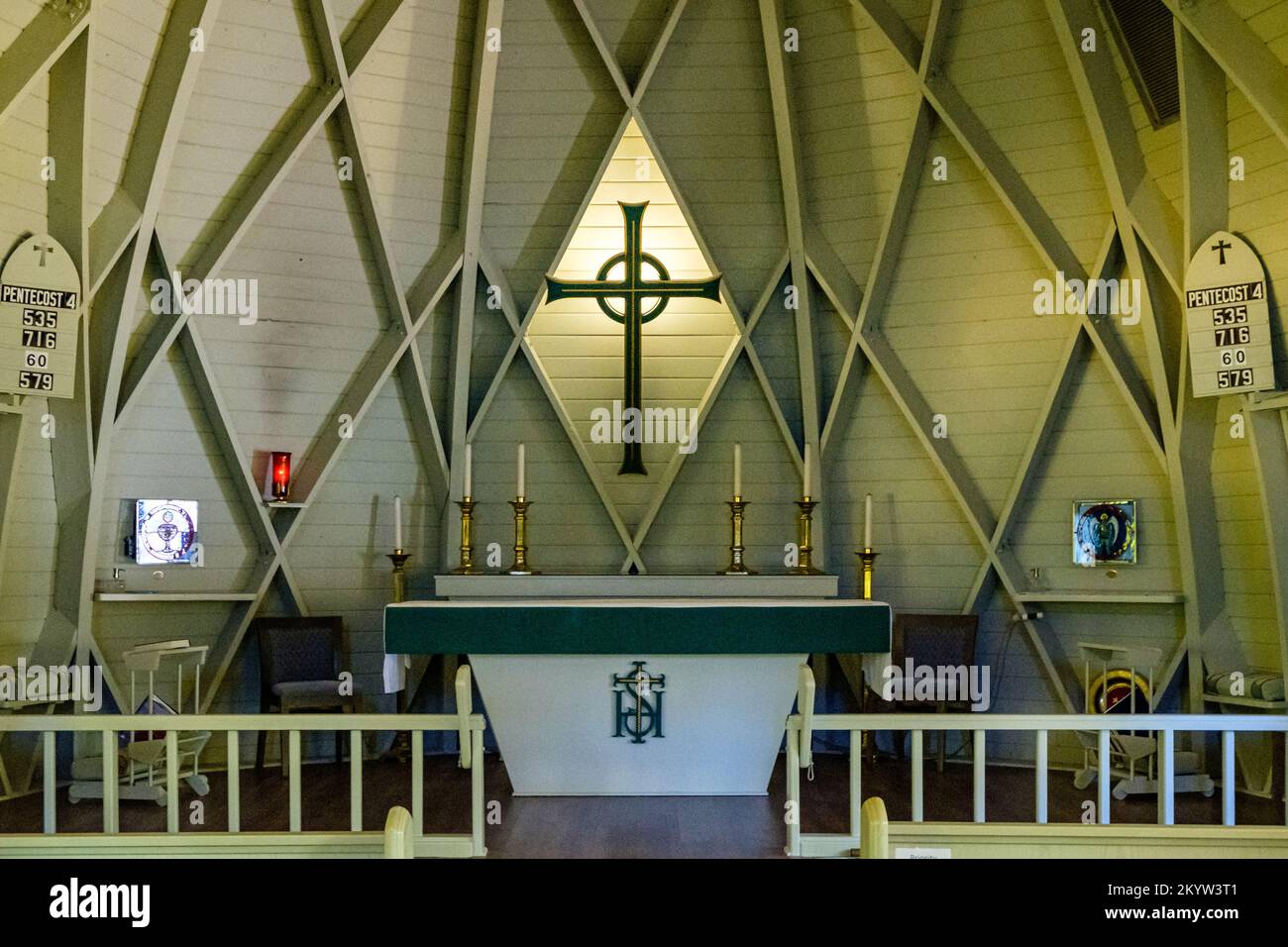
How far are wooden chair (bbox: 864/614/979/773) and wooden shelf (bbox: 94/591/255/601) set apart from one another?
175 inches

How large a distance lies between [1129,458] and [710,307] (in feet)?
10.4

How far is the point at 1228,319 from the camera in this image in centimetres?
677

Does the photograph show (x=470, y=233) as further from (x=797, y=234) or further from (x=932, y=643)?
(x=932, y=643)

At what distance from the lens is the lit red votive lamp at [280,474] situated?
816 cm

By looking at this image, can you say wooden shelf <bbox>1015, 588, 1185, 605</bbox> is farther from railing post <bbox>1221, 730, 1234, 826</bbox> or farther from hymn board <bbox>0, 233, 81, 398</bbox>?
hymn board <bbox>0, 233, 81, 398</bbox>

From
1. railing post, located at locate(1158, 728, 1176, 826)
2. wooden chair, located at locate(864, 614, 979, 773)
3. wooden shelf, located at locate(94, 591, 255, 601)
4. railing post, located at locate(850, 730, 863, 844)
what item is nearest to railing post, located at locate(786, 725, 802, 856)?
railing post, located at locate(850, 730, 863, 844)

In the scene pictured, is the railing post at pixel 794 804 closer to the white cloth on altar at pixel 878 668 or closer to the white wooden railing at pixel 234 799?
the white wooden railing at pixel 234 799

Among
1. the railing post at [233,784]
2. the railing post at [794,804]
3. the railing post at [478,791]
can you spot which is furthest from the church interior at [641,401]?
the railing post at [233,784]

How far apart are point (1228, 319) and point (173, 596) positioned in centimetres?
683

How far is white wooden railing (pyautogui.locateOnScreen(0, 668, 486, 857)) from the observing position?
4.45 meters

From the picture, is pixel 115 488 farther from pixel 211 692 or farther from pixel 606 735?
pixel 606 735

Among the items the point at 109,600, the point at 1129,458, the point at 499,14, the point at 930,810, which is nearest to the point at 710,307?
the point at 499,14

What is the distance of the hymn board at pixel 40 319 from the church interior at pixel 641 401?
0.02 metres

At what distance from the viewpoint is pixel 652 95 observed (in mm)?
8555
